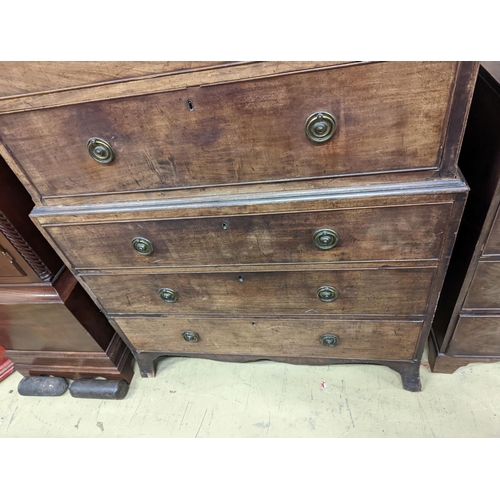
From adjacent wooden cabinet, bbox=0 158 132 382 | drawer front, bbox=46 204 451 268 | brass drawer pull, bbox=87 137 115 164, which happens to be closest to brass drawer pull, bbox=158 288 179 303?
drawer front, bbox=46 204 451 268

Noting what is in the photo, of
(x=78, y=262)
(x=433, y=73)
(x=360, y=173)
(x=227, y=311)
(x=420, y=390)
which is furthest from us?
(x=420, y=390)

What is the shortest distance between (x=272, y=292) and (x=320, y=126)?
0.57 meters

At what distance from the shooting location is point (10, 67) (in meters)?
0.77

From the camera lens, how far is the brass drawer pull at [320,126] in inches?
30.1

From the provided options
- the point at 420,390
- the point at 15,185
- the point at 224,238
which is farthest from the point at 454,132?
the point at 15,185

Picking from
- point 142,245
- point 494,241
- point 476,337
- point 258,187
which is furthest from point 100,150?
point 476,337

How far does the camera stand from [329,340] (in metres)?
1.29

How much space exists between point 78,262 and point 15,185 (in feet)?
1.00

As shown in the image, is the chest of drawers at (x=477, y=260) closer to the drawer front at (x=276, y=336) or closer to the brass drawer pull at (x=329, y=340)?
the drawer front at (x=276, y=336)

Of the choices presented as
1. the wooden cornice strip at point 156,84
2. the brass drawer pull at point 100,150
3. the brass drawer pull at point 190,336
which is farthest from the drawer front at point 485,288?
the brass drawer pull at point 100,150

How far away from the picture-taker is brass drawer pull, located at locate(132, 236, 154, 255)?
1.05m

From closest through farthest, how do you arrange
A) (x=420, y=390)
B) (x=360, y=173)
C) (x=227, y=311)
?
(x=360, y=173)
(x=227, y=311)
(x=420, y=390)

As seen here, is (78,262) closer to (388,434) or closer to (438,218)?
(438,218)

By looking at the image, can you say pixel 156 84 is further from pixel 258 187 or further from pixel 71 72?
pixel 258 187
